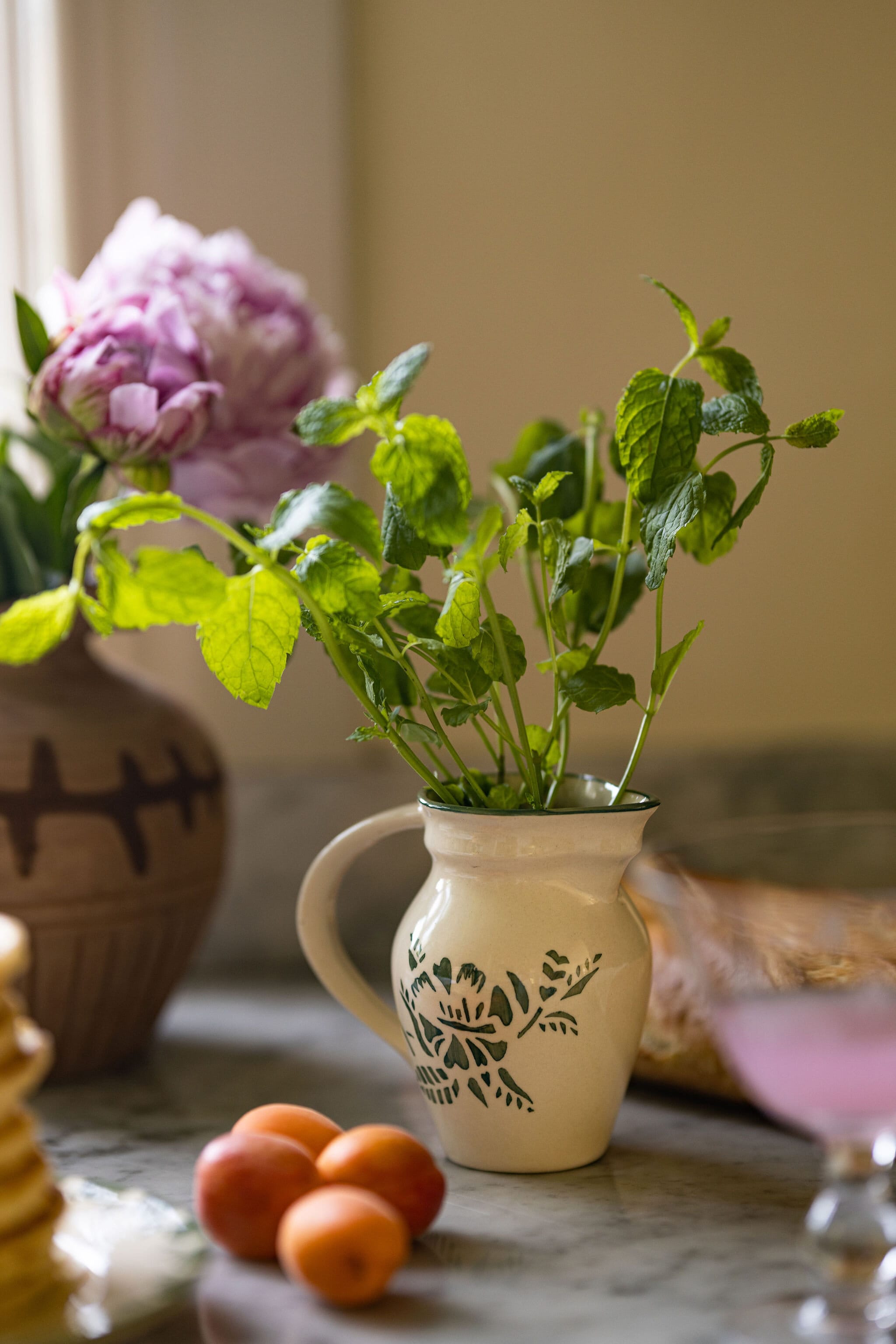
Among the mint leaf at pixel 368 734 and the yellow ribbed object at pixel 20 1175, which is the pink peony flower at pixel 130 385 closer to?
the mint leaf at pixel 368 734

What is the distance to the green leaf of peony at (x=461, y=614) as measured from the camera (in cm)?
54

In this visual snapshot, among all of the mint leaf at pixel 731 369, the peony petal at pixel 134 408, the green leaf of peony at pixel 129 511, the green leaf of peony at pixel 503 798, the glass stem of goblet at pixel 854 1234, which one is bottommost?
the glass stem of goblet at pixel 854 1234

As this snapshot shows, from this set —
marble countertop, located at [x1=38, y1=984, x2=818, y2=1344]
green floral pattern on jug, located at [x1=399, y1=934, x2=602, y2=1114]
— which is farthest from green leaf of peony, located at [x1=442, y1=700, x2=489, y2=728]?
marble countertop, located at [x1=38, y1=984, x2=818, y2=1344]

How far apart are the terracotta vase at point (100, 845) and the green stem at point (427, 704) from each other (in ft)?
0.78

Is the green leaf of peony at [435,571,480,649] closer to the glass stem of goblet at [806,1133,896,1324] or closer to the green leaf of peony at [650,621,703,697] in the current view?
the green leaf of peony at [650,621,703,697]

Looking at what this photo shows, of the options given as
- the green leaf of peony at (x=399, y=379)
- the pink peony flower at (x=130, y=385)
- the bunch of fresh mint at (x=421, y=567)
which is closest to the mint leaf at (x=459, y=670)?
the bunch of fresh mint at (x=421, y=567)

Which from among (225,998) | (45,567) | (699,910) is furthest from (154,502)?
(225,998)

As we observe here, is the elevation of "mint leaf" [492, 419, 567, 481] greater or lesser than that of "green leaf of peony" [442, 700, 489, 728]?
greater

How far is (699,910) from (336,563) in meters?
0.20

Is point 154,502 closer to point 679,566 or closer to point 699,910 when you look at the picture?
point 699,910

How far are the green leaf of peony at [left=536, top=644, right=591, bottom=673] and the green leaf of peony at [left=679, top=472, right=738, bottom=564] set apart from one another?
0.22 ft

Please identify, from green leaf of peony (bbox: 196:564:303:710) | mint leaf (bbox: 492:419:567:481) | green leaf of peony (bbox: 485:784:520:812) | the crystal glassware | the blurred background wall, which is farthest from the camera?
the blurred background wall

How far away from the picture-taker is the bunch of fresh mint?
49 cm

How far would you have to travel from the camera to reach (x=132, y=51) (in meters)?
1.10
